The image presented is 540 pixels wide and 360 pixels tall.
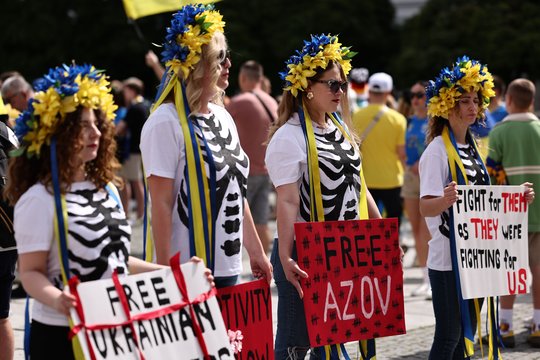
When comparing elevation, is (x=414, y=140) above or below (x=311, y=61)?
below

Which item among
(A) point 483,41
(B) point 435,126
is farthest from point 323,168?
(A) point 483,41

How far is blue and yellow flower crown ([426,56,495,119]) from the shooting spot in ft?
19.4

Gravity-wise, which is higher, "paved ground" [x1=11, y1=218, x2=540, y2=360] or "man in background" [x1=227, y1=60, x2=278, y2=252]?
"man in background" [x1=227, y1=60, x2=278, y2=252]

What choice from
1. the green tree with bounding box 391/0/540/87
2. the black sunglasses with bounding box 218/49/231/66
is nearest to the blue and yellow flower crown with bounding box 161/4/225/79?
the black sunglasses with bounding box 218/49/231/66

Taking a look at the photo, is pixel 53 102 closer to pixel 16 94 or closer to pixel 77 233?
pixel 77 233

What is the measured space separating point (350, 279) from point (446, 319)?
644mm

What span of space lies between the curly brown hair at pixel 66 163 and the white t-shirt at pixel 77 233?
0.17 ft

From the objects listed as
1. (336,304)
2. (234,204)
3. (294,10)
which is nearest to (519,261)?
(336,304)

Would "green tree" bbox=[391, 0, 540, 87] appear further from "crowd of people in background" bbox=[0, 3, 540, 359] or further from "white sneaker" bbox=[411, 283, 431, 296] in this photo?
"crowd of people in background" bbox=[0, 3, 540, 359]

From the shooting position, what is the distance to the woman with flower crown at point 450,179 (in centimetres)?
555

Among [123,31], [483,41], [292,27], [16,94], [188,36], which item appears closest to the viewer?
[188,36]

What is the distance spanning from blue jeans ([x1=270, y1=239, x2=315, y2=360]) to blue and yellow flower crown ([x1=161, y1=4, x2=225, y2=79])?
3.87ft

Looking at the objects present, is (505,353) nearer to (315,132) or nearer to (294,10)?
(315,132)

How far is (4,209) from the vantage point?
5.74 meters
